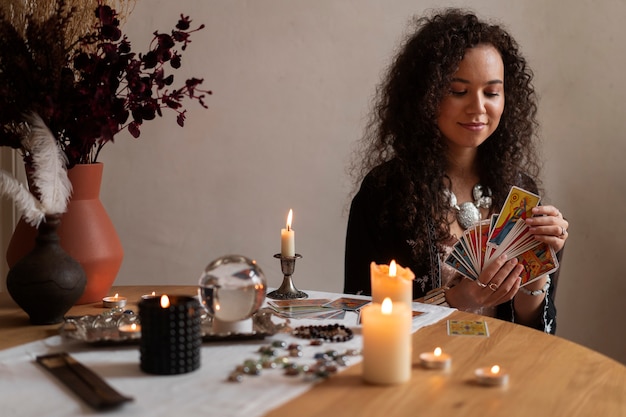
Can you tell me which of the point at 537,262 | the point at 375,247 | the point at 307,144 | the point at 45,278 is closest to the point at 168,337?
the point at 45,278

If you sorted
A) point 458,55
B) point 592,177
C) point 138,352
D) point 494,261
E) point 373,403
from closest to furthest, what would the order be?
point 373,403 < point 138,352 < point 494,261 < point 458,55 < point 592,177

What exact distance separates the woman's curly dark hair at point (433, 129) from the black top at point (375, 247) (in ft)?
0.09

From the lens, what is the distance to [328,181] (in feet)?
9.95

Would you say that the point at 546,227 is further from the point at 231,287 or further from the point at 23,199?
the point at 23,199

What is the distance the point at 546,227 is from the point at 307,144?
4.43ft

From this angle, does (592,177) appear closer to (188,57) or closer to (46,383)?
(188,57)

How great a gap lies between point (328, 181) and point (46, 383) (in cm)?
202

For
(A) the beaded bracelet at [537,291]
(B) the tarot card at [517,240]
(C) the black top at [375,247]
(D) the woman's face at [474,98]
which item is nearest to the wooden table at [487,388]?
(B) the tarot card at [517,240]

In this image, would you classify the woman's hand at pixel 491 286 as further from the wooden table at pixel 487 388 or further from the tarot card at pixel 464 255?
the wooden table at pixel 487 388

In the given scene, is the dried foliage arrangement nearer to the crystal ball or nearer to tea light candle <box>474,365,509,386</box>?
the crystal ball

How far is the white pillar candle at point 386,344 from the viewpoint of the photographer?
42.5 inches

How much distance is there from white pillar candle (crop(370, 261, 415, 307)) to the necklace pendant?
3.04 ft

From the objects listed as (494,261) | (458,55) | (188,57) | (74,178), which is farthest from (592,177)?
(74,178)

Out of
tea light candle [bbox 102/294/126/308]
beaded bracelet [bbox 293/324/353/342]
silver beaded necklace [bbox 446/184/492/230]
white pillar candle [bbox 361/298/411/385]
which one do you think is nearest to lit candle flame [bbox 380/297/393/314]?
white pillar candle [bbox 361/298/411/385]
